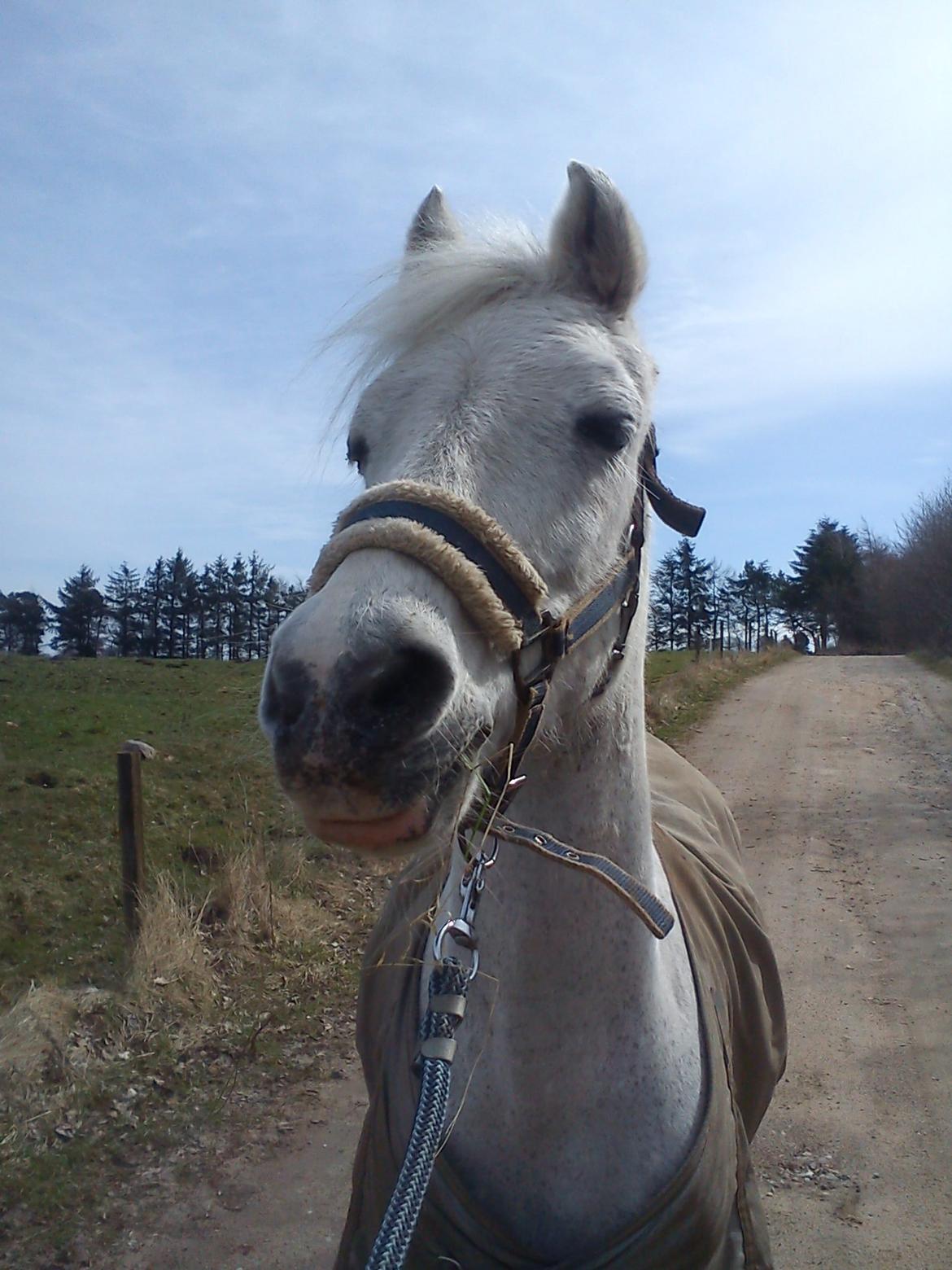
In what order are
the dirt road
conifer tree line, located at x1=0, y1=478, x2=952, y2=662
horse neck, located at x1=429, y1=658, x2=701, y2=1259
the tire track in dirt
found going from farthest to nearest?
conifer tree line, located at x1=0, y1=478, x2=952, y2=662 → the tire track in dirt → the dirt road → horse neck, located at x1=429, y1=658, x2=701, y2=1259

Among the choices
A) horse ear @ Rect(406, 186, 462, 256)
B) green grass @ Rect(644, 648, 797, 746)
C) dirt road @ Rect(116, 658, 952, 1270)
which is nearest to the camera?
horse ear @ Rect(406, 186, 462, 256)

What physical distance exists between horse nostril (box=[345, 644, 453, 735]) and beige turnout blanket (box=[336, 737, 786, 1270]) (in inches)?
28.4

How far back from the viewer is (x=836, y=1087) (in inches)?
165

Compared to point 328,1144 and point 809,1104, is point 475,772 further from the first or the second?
point 809,1104

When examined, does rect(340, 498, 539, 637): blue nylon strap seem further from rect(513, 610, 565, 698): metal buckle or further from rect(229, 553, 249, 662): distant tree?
rect(229, 553, 249, 662): distant tree

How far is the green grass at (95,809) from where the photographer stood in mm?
5121

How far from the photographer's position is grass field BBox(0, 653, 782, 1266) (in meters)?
3.54

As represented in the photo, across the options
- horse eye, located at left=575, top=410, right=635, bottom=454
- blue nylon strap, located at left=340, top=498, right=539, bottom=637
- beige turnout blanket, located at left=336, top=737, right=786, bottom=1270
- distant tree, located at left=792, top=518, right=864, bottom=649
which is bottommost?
beige turnout blanket, located at left=336, top=737, right=786, bottom=1270

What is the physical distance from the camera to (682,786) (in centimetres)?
421

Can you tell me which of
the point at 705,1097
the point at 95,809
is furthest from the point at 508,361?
the point at 95,809

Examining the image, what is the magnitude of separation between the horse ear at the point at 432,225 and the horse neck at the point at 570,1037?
4.60ft

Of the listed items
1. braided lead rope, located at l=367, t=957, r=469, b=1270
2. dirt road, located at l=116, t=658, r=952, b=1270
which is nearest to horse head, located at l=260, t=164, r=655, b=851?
braided lead rope, located at l=367, t=957, r=469, b=1270

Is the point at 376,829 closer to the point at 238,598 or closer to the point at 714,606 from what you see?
the point at 238,598

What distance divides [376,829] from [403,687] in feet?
0.74
